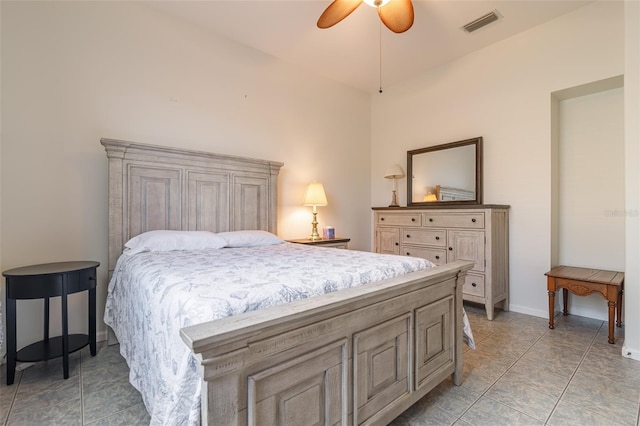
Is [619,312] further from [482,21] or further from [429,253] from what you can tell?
[482,21]

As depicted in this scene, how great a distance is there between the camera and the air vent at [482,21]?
2.85 m

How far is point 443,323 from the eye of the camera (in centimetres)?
170

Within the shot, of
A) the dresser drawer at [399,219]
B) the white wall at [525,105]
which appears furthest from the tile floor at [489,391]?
the dresser drawer at [399,219]

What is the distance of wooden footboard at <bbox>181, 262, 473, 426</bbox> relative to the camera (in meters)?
0.84

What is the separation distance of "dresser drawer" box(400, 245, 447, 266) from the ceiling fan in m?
2.27

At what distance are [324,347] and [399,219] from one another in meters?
2.88

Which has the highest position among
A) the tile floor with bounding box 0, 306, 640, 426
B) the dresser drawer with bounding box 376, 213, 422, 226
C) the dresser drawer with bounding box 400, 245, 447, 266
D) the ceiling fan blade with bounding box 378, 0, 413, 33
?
the ceiling fan blade with bounding box 378, 0, 413, 33

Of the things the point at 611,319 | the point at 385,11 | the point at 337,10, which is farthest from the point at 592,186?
the point at 337,10

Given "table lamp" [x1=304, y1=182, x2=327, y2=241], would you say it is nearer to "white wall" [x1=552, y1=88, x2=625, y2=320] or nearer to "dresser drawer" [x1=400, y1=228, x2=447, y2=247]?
"dresser drawer" [x1=400, y1=228, x2=447, y2=247]

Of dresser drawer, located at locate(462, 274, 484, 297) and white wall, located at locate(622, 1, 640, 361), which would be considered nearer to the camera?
white wall, located at locate(622, 1, 640, 361)

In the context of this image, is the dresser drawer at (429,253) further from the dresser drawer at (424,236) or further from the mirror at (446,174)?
the mirror at (446,174)

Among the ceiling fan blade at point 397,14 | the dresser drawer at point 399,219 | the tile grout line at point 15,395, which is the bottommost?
the tile grout line at point 15,395

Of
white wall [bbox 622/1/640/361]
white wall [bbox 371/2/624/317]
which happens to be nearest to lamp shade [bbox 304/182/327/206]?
white wall [bbox 371/2/624/317]

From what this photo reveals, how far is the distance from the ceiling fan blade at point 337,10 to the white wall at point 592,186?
2543mm
